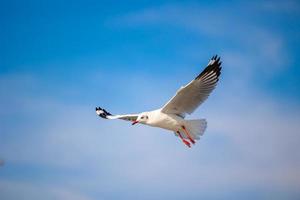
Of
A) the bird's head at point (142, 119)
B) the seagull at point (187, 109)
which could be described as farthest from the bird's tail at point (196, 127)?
the bird's head at point (142, 119)

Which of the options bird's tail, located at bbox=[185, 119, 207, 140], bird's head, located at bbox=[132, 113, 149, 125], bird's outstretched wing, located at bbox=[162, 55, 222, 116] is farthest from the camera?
bird's head, located at bbox=[132, 113, 149, 125]

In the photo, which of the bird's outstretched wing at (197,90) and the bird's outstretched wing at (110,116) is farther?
the bird's outstretched wing at (110,116)

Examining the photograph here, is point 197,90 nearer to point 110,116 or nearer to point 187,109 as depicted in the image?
point 187,109

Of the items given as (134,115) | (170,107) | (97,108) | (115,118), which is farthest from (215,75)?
(97,108)

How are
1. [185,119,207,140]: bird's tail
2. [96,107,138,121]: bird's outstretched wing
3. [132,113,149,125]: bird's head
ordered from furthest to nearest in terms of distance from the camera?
[96,107,138,121]: bird's outstretched wing, [132,113,149,125]: bird's head, [185,119,207,140]: bird's tail

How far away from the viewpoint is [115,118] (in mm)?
15594

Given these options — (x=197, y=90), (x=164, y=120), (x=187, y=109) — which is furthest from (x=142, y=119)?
(x=197, y=90)

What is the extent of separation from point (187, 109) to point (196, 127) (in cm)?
49

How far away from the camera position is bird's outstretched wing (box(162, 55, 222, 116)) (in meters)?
12.4

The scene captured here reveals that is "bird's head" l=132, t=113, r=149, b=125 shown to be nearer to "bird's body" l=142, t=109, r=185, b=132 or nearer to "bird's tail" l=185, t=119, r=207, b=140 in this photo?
"bird's body" l=142, t=109, r=185, b=132

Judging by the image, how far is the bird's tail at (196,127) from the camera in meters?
13.0

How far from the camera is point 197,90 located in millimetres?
12578

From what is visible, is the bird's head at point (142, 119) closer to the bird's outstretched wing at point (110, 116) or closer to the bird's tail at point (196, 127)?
the bird's outstretched wing at point (110, 116)

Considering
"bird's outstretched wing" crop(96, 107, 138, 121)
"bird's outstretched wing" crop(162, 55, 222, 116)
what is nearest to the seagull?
"bird's outstretched wing" crop(162, 55, 222, 116)
